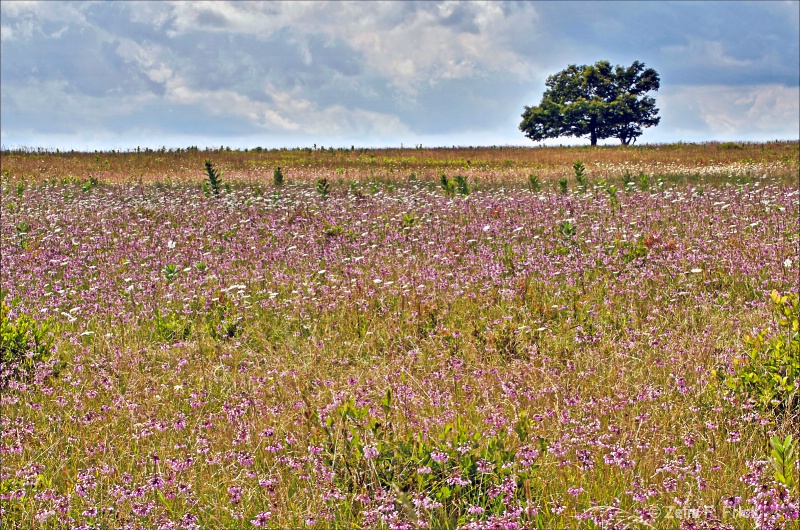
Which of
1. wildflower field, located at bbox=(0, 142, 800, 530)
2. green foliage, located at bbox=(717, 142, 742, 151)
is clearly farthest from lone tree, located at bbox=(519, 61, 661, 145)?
wildflower field, located at bbox=(0, 142, 800, 530)

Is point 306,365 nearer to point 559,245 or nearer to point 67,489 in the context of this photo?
point 67,489

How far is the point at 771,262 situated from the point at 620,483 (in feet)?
17.4

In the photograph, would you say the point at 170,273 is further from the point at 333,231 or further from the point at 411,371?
the point at 411,371

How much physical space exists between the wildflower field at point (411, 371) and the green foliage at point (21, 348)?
0.03m

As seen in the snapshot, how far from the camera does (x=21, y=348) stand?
18.1ft

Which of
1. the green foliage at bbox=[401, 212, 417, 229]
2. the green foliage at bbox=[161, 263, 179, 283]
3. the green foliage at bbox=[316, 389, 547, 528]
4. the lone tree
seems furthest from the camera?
the lone tree

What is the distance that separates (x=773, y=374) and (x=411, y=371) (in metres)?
2.44

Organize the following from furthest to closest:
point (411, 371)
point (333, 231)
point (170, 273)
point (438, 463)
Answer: point (333, 231) < point (170, 273) < point (411, 371) < point (438, 463)

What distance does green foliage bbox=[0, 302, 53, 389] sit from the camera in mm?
5297

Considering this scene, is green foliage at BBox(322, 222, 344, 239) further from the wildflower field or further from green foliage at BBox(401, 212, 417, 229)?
green foliage at BBox(401, 212, 417, 229)

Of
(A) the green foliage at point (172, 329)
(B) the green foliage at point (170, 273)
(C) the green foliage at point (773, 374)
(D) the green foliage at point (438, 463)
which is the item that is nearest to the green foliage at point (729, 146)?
(B) the green foliage at point (170, 273)

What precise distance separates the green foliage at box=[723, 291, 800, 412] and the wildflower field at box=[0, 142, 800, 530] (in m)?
0.02

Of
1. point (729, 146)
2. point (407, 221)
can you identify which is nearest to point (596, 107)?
point (729, 146)

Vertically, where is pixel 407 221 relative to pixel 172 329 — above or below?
above
